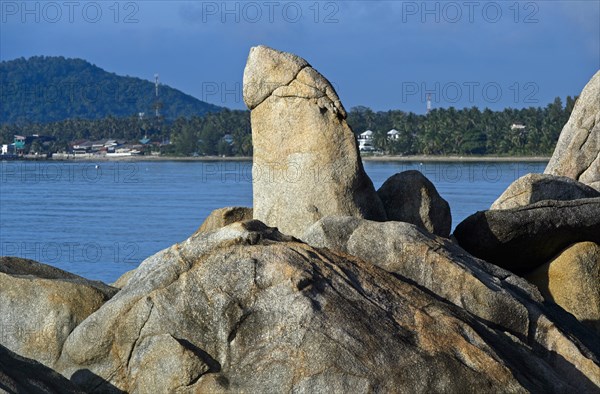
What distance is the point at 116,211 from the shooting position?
56.7 metres

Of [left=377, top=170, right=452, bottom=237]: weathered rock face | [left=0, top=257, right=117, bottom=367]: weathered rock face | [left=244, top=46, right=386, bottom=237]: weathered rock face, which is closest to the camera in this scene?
[left=0, top=257, right=117, bottom=367]: weathered rock face

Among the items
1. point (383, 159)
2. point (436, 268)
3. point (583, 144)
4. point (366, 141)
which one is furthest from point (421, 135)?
point (436, 268)

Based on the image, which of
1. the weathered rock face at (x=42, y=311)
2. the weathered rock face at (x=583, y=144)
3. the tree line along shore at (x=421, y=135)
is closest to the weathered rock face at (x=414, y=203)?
the weathered rock face at (x=42, y=311)

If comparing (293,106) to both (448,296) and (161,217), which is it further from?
(161,217)

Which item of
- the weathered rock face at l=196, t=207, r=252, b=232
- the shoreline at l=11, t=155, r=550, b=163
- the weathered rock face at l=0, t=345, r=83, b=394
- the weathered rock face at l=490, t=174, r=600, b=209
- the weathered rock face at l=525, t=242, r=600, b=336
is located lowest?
the shoreline at l=11, t=155, r=550, b=163

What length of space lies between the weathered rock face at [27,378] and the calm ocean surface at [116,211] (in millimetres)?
19005

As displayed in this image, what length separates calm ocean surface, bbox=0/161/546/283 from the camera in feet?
118

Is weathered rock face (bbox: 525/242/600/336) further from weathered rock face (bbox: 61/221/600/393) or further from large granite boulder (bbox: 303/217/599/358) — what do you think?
weathered rock face (bbox: 61/221/600/393)

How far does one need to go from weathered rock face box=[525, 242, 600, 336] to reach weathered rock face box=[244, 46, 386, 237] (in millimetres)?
2181

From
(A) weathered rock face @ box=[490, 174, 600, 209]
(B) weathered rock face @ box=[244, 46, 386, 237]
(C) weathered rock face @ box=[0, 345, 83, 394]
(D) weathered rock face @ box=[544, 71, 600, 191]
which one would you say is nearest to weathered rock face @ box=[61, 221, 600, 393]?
(C) weathered rock face @ box=[0, 345, 83, 394]

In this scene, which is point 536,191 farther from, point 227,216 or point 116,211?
point 116,211

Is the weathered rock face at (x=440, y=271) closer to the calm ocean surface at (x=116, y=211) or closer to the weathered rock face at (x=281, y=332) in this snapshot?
the weathered rock face at (x=281, y=332)

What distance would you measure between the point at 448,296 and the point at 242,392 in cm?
247

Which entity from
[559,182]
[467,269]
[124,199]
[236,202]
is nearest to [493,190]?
[236,202]
